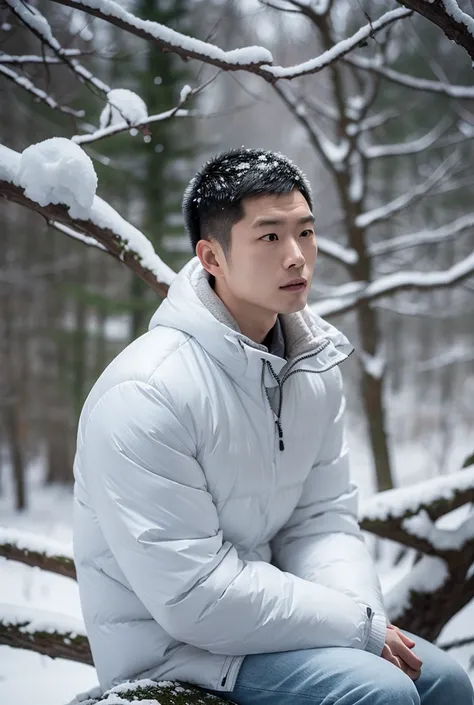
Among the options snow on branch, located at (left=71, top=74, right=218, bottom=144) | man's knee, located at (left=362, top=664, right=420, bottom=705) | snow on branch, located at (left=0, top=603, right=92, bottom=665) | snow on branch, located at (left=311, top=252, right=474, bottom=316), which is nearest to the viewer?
man's knee, located at (left=362, top=664, right=420, bottom=705)

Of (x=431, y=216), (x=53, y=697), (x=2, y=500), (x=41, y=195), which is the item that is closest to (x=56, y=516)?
(x=2, y=500)

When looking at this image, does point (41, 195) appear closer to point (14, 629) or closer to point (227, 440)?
point (227, 440)

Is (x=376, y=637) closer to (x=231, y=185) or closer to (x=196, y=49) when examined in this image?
(x=231, y=185)

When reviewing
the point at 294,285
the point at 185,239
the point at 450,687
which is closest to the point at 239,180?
the point at 294,285

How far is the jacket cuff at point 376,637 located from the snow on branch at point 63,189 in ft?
4.63

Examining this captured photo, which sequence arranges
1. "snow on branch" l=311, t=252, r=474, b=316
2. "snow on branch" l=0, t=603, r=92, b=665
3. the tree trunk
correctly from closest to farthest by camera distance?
1. "snow on branch" l=0, t=603, r=92, b=665
2. "snow on branch" l=311, t=252, r=474, b=316
3. the tree trunk

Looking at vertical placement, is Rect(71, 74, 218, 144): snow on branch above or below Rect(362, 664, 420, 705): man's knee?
above

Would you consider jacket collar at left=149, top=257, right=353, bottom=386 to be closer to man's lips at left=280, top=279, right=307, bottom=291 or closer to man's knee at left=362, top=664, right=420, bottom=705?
man's lips at left=280, top=279, right=307, bottom=291

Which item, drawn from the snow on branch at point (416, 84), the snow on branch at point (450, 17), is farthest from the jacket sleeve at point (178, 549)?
the snow on branch at point (416, 84)

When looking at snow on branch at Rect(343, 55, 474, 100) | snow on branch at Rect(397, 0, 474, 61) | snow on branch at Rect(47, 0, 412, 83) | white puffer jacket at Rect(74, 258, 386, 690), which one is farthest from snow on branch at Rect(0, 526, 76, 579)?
snow on branch at Rect(343, 55, 474, 100)

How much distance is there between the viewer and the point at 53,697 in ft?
8.15

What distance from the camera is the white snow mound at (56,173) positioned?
196 centimetres

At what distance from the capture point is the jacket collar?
1.68m

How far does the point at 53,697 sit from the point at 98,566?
115 cm
